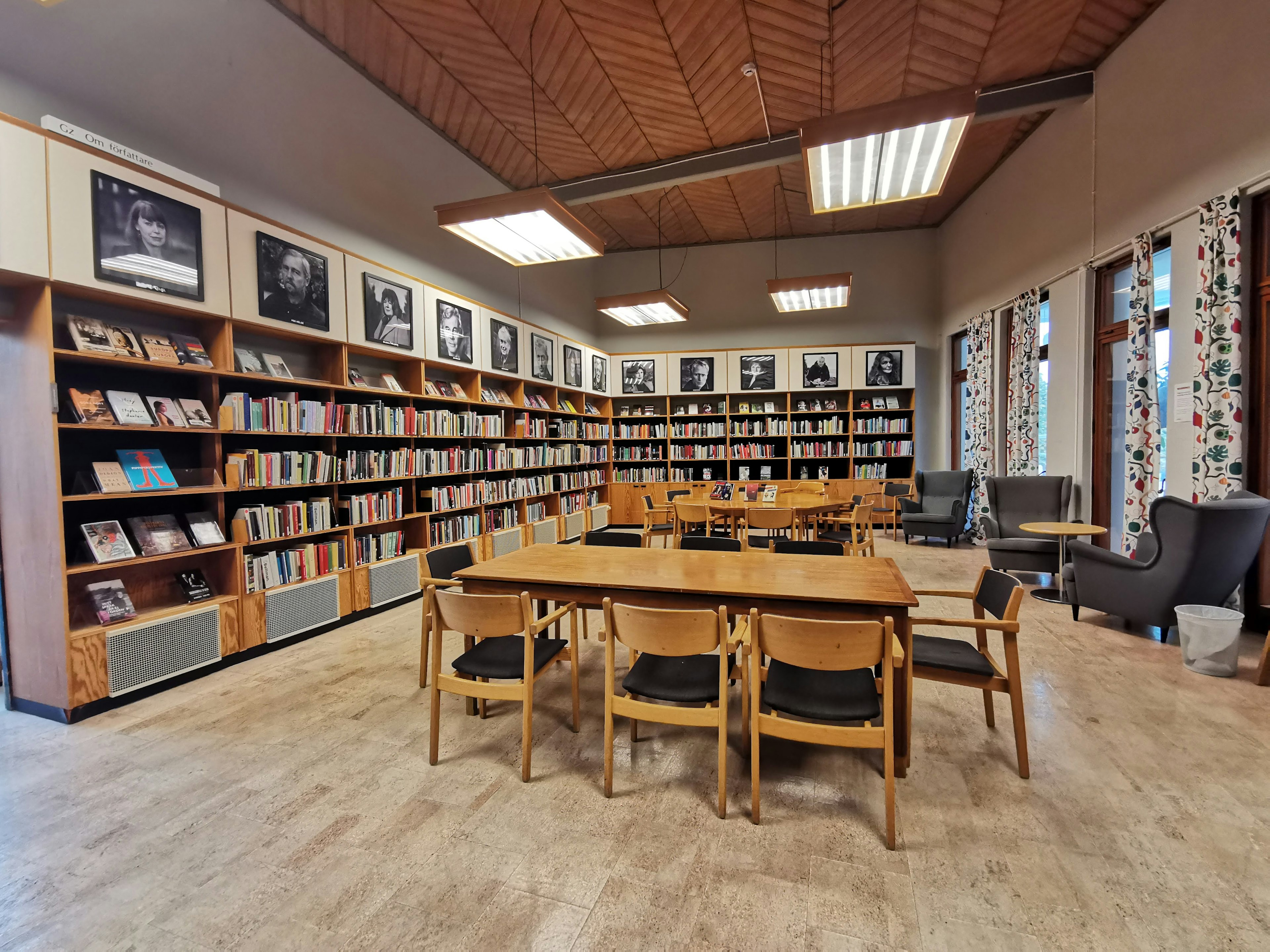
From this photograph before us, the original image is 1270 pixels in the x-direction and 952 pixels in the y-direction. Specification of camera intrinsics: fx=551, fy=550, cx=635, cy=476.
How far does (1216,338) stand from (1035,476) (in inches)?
89.7

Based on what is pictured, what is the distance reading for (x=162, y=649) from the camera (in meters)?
3.18

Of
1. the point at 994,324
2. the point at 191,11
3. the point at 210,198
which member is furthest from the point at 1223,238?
the point at 191,11

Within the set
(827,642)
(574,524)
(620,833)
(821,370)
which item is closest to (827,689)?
(827,642)

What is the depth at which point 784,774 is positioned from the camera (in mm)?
2293

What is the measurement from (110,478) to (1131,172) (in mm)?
7777

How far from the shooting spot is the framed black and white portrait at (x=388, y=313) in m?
4.69

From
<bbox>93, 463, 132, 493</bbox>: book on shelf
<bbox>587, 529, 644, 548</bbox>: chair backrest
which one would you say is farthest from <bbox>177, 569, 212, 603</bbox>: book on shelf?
<bbox>587, 529, 644, 548</bbox>: chair backrest

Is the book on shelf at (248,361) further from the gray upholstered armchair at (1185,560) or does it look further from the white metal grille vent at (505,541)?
the gray upholstered armchair at (1185,560)

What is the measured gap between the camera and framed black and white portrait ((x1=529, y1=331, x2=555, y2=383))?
726cm

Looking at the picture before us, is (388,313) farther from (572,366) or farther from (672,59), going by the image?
(572,366)

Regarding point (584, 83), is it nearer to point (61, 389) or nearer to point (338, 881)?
point (61, 389)

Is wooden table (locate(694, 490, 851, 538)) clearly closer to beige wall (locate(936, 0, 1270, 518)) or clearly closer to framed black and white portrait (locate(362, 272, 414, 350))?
beige wall (locate(936, 0, 1270, 518))

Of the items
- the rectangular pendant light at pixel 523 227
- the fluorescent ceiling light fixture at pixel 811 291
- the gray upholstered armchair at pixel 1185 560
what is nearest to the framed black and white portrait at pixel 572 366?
the fluorescent ceiling light fixture at pixel 811 291

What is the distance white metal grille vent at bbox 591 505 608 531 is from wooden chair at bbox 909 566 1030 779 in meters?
6.72
